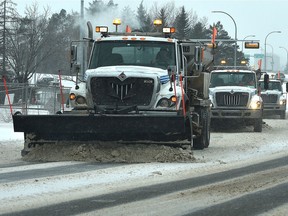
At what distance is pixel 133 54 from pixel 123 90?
1.21m

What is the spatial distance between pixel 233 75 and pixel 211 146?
7.08 m

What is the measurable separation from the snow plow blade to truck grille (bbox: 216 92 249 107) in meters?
10.3

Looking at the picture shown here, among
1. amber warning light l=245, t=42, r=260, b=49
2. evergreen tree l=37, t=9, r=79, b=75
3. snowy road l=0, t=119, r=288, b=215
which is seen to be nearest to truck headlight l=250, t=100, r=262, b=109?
snowy road l=0, t=119, r=288, b=215

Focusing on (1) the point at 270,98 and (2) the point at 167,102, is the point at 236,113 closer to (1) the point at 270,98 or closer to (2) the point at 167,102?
(2) the point at 167,102

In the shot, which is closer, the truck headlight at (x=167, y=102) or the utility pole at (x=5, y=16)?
the truck headlight at (x=167, y=102)

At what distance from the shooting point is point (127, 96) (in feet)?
42.7

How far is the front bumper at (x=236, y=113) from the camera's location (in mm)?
22359

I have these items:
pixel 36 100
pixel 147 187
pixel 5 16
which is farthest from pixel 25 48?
pixel 147 187

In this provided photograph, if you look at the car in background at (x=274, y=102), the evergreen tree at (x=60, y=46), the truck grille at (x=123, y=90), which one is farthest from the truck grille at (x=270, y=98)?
the truck grille at (x=123, y=90)

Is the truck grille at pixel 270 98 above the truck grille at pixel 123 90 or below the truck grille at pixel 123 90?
below

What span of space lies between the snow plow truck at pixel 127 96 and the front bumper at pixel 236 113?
7.32m

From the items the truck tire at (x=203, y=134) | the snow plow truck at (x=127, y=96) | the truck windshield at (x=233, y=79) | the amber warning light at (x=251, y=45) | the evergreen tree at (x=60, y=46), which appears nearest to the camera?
the snow plow truck at (x=127, y=96)

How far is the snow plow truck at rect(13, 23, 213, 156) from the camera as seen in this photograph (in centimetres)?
1205

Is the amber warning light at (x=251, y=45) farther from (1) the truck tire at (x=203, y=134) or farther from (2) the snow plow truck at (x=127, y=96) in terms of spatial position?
(2) the snow plow truck at (x=127, y=96)
